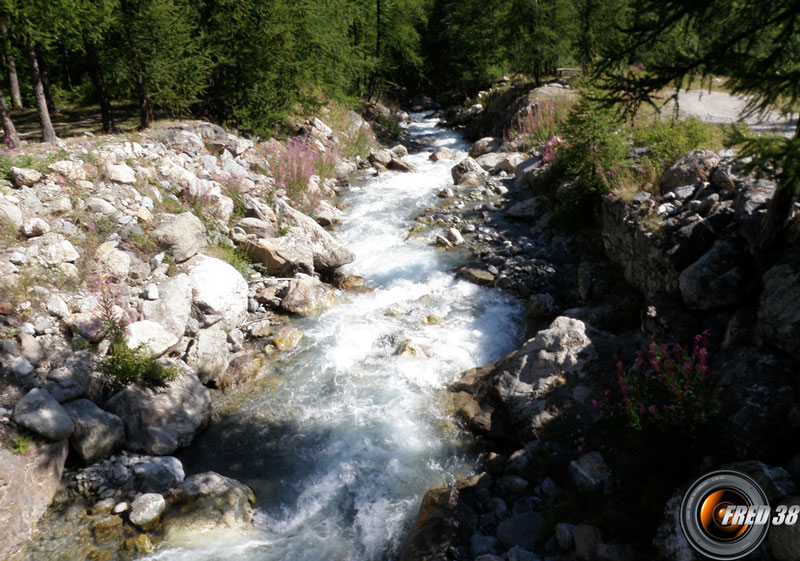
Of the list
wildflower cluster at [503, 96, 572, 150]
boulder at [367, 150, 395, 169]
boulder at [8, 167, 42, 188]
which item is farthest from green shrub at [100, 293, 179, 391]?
wildflower cluster at [503, 96, 572, 150]

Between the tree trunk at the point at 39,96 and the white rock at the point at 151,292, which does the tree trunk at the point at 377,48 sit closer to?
the tree trunk at the point at 39,96

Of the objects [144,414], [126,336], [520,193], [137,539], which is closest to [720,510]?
[137,539]

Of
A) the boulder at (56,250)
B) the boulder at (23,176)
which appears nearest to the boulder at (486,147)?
the boulder at (23,176)

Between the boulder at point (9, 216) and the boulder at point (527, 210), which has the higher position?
the boulder at point (9, 216)

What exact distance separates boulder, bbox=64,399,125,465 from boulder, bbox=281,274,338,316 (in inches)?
159

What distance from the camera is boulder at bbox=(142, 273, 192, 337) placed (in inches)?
299

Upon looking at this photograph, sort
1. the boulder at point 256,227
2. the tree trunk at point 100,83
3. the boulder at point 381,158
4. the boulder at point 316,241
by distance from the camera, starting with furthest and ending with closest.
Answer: the boulder at point 381,158 < the tree trunk at point 100,83 < the boulder at point 316,241 < the boulder at point 256,227

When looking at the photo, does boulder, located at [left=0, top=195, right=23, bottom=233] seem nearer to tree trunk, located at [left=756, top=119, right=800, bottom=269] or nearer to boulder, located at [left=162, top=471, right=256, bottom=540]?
boulder, located at [left=162, top=471, right=256, bottom=540]

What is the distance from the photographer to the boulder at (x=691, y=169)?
7.88 m

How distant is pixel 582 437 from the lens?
218 inches

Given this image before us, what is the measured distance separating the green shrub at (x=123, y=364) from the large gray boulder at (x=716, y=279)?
735cm

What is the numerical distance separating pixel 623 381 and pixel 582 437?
106 cm

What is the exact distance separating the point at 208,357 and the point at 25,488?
9.40 feet

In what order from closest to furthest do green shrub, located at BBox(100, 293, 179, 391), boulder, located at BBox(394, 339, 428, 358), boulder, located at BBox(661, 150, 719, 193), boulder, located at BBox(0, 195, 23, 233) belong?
green shrub, located at BBox(100, 293, 179, 391), boulder, located at BBox(0, 195, 23, 233), boulder, located at BBox(661, 150, 719, 193), boulder, located at BBox(394, 339, 428, 358)
